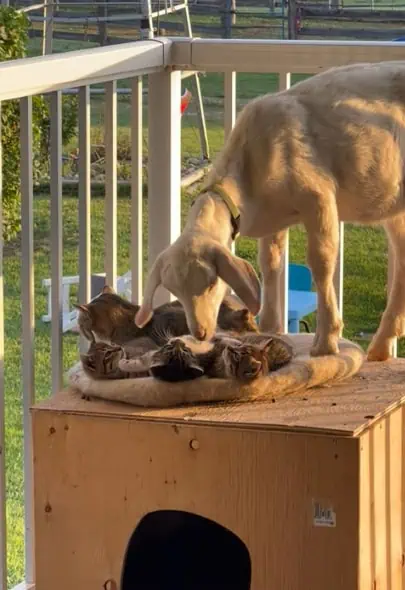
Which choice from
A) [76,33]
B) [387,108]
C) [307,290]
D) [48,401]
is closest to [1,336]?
[48,401]

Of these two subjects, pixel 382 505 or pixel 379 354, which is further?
pixel 379 354

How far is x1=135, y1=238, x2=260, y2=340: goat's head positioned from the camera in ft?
5.52

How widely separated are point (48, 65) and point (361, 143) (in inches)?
21.2

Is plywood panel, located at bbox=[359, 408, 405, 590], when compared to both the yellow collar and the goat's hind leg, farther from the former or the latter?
the yellow collar

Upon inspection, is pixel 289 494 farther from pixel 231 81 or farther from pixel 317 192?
pixel 231 81

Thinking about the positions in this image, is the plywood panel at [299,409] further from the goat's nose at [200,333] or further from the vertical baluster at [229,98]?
the vertical baluster at [229,98]

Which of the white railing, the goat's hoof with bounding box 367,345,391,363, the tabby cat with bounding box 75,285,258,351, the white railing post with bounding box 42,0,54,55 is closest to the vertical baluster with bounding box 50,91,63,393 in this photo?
the white railing

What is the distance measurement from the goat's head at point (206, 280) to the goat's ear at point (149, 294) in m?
0.04

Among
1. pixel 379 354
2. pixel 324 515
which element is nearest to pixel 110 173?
pixel 379 354

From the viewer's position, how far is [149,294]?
1.78m

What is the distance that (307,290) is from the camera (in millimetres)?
3992

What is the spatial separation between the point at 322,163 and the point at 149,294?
13.6 inches

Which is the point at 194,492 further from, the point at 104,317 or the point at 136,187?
the point at 136,187

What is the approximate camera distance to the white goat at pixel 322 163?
1.80 m
